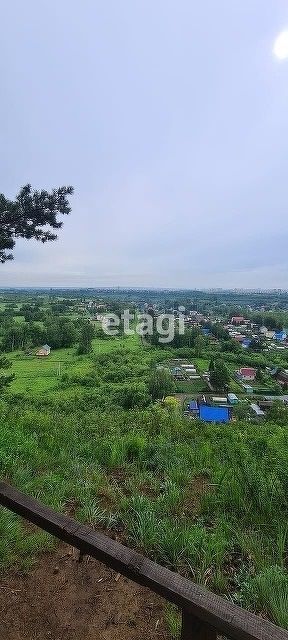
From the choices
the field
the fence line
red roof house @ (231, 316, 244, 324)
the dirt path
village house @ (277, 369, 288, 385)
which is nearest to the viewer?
the fence line

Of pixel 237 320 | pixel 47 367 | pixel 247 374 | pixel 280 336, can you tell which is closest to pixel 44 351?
pixel 47 367

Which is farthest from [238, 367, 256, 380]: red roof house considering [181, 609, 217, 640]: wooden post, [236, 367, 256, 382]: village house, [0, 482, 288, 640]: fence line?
[181, 609, 217, 640]: wooden post

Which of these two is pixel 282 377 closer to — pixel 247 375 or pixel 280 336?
pixel 247 375

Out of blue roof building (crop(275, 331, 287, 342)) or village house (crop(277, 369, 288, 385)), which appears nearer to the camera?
village house (crop(277, 369, 288, 385))

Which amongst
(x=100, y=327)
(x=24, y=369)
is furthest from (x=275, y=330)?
(x=24, y=369)

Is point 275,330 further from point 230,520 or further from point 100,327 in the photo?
point 230,520

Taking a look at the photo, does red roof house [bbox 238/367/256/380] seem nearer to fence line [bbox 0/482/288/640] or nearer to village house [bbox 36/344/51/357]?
village house [bbox 36/344/51/357]

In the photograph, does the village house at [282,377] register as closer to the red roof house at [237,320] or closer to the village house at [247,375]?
the village house at [247,375]
